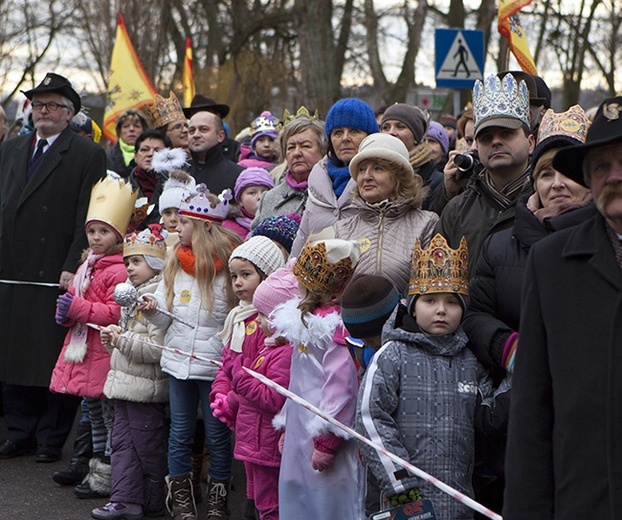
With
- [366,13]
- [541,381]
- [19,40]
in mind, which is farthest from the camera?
[19,40]

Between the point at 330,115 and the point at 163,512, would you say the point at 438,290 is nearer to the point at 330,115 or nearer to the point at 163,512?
the point at 330,115

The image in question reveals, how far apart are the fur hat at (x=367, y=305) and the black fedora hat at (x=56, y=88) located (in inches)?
169

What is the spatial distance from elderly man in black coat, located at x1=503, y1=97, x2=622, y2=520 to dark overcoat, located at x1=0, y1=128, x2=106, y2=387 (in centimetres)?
580

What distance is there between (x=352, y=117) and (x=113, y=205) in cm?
208

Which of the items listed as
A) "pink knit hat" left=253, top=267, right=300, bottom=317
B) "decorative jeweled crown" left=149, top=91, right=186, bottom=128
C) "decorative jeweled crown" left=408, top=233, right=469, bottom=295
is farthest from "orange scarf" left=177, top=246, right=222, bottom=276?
"decorative jeweled crown" left=149, top=91, right=186, bottom=128

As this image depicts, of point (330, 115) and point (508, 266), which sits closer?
point (508, 266)

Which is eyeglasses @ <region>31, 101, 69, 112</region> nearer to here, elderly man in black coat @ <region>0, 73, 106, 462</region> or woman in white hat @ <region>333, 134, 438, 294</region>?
elderly man in black coat @ <region>0, 73, 106, 462</region>

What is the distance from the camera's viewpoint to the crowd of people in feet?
10.2

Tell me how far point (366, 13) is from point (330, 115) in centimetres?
1761

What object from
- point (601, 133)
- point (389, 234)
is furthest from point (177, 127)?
point (601, 133)

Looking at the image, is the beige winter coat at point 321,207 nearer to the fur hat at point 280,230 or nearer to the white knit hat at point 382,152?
the fur hat at point 280,230

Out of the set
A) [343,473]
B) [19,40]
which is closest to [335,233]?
[343,473]

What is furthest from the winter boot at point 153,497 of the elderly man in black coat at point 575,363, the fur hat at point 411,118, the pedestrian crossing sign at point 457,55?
the pedestrian crossing sign at point 457,55

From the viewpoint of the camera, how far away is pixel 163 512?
23.5ft
